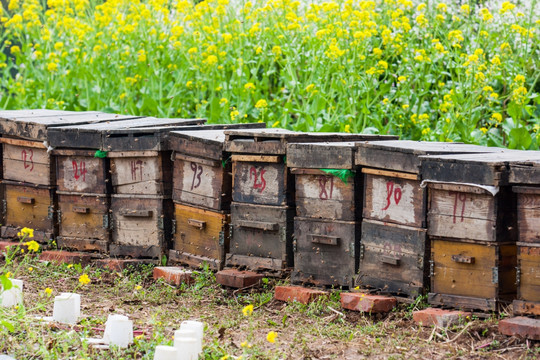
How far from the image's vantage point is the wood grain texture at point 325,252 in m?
5.74

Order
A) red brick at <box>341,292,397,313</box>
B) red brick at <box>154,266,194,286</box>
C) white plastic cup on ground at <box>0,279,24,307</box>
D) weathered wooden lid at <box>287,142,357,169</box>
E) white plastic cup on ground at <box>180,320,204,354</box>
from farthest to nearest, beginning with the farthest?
red brick at <box>154,266,194,286</box>
weathered wooden lid at <box>287,142,357,169</box>
red brick at <box>341,292,397,313</box>
white plastic cup on ground at <box>0,279,24,307</box>
white plastic cup on ground at <box>180,320,204,354</box>

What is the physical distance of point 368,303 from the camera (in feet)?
17.6

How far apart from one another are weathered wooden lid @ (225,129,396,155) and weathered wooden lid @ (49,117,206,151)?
0.76 metres

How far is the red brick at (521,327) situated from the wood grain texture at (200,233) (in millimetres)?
2335

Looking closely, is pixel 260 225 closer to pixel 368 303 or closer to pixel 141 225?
pixel 368 303

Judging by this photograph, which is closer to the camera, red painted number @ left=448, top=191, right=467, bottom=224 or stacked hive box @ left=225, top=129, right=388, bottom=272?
red painted number @ left=448, top=191, right=467, bottom=224

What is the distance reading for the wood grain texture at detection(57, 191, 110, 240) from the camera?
22.9ft

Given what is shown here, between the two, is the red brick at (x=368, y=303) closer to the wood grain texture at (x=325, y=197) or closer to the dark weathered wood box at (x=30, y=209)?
the wood grain texture at (x=325, y=197)

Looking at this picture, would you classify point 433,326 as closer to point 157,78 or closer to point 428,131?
point 428,131

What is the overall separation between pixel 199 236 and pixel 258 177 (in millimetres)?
771

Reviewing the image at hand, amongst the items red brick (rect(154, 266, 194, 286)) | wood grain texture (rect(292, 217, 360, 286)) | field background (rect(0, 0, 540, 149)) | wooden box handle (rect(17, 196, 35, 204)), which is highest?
field background (rect(0, 0, 540, 149))

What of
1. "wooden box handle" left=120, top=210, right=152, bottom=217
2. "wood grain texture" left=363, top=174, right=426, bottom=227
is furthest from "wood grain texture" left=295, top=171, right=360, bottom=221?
"wooden box handle" left=120, top=210, right=152, bottom=217

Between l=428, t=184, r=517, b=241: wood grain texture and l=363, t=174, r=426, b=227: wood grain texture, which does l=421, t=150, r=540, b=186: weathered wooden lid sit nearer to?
l=428, t=184, r=517, b=241: wood grain texture

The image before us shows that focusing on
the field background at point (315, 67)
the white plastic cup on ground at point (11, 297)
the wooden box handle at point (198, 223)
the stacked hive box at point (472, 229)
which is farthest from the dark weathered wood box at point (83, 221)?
the stacked hive box at point (472, 229)
